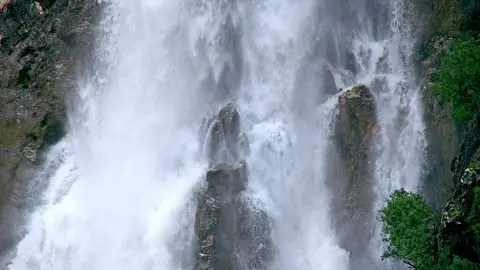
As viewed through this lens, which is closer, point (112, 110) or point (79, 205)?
point (79, 205)

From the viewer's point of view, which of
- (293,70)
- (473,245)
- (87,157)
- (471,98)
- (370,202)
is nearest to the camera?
(473,245)

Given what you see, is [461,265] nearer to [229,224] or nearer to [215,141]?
[229,224]

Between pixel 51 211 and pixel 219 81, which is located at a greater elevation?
pixel 219 81

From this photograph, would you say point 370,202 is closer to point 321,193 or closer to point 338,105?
point 321,193

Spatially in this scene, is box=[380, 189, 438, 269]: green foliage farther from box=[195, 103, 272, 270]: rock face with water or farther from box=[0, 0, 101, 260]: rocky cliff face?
box=[0, 0, 101, 260]: rocky cliff face

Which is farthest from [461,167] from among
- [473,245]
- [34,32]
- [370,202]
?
[34,32]

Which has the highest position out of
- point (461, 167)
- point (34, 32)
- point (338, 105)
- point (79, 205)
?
point (34, 32)
